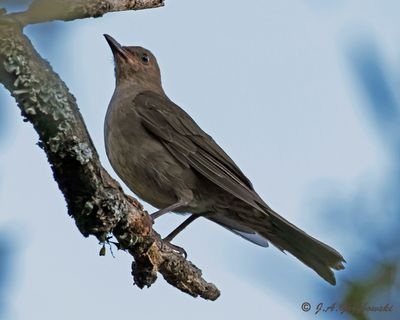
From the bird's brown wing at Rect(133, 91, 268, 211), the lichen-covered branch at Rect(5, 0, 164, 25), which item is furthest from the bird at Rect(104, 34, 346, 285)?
the lichen-covered branch at Rect(5, 0, 164, 25)

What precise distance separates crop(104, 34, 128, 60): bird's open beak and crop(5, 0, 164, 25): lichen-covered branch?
12.3 ft

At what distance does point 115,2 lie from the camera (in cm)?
385

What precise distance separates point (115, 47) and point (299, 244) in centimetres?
334

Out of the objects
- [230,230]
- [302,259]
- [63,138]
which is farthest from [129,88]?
[63,138]

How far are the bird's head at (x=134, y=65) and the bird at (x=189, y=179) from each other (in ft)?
4.07

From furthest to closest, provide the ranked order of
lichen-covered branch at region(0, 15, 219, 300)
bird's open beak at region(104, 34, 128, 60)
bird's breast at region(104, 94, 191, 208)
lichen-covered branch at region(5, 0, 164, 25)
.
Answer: bird's open beak at region(104, 34, 128, 60) < bird's breast at region(104, 94, 191, 208) < lichen-covered branch at region(0, 15, 219, 300) < lichen-covered branch at region(5, 0, 164, 25)

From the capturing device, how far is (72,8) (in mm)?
2846

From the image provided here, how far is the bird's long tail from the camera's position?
5.69 metres

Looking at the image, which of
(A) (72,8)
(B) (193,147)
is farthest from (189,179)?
(A) (72,8)

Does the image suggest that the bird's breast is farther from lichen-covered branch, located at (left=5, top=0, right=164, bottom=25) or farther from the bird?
lichen-covered branch, located at (left=5, top=0, right=164, bottom=25)

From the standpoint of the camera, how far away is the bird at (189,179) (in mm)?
6117

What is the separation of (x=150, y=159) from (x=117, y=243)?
6.87 ft

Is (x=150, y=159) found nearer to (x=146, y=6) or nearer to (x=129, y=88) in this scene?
(x=129, y=88)

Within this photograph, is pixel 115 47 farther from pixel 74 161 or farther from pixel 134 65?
pixel 74 161
